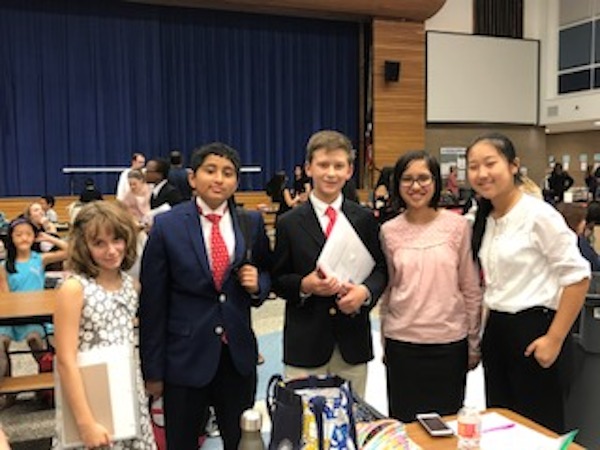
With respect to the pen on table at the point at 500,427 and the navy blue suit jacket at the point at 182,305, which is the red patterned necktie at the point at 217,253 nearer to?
the navy blue suit jacket at the point at 182,305

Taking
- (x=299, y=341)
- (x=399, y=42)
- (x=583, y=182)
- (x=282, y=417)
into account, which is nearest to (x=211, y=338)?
(x=299, y=341)

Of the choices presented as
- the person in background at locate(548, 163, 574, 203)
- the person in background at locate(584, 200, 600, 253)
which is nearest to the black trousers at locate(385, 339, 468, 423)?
the person in background at locate(584, 200, 600, 253)

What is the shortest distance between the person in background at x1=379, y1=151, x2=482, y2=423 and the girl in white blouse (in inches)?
3.1

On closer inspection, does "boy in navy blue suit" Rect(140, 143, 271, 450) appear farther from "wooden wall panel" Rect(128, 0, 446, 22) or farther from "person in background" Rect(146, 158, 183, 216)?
"wooden wall panel" Rect(128, 0, 446, 22)

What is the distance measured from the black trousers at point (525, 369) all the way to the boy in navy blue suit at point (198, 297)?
0.80 meters

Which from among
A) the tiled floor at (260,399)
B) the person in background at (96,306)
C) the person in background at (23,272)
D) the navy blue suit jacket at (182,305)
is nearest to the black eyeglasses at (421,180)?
the navy blue suit jacket at (182,305)

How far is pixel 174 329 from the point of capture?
196 cm

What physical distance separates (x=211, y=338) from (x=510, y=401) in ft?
3.41

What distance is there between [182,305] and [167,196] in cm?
308

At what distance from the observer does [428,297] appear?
6.94 feet

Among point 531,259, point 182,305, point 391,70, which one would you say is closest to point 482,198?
point 531,259

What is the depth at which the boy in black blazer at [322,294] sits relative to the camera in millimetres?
2053

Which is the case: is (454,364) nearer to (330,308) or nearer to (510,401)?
(510,401)

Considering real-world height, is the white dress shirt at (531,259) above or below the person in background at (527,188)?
below
